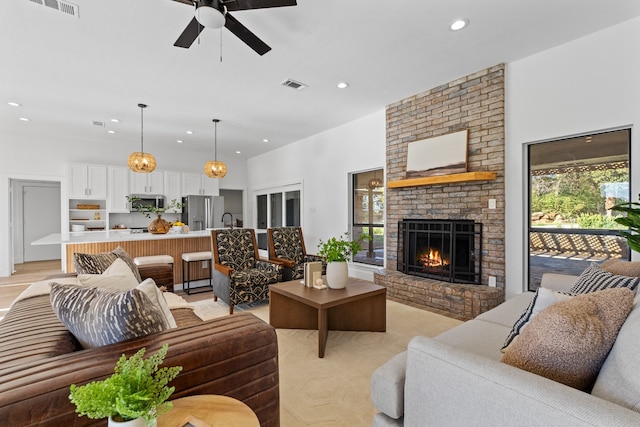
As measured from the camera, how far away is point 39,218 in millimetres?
7504

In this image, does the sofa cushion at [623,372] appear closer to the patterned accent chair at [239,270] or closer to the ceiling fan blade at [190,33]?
the ceiling fan blade at [190,33]

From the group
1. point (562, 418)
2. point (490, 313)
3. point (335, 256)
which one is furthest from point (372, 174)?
point (562, 418)

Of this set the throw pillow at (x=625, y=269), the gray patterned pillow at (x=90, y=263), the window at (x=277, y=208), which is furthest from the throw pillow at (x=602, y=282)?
the window at (x=277, y=208)

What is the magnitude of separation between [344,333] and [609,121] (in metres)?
3.17

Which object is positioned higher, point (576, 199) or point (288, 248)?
point (576, 199)

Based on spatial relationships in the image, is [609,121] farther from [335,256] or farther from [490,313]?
[335,256]

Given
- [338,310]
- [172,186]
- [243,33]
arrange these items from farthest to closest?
[172,186], [338,310], [243,33]

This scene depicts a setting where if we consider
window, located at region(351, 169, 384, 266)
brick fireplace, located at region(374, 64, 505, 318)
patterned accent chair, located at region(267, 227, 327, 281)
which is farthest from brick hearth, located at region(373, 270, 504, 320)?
patterned accent chair, located at region(267, 227, 327, 281)

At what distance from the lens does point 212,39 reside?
2812 mm

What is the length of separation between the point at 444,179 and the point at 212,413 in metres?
3.51

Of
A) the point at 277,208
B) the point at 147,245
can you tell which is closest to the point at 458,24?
the point at 147,245

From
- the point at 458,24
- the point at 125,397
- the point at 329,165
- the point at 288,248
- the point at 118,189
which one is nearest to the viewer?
the point at 125,397

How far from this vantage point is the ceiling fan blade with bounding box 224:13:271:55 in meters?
2.14

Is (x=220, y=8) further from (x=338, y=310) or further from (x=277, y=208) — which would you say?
(x=277, y=208)
